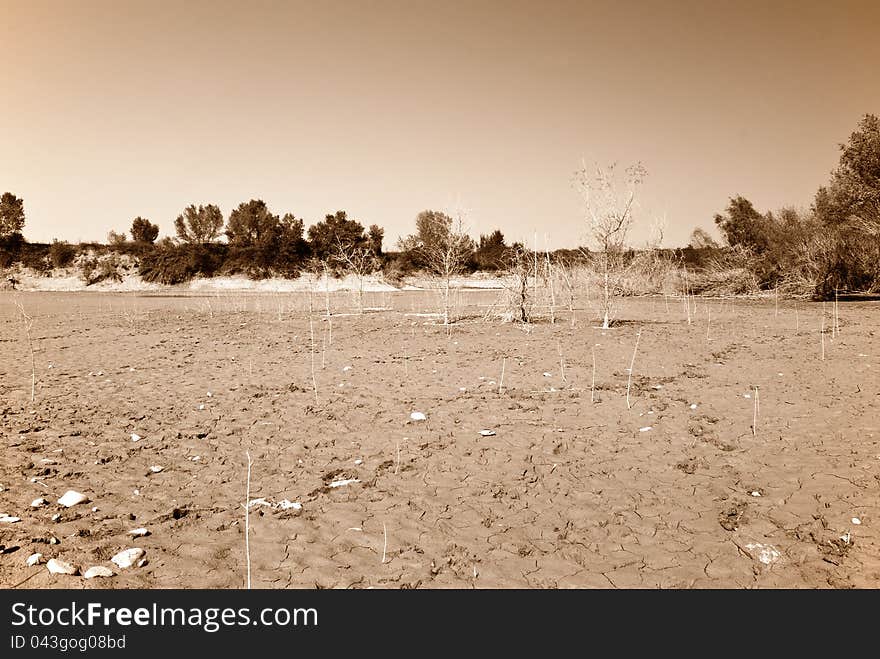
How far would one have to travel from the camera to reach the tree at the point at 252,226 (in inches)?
1788

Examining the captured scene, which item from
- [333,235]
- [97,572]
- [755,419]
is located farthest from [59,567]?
[333,235]

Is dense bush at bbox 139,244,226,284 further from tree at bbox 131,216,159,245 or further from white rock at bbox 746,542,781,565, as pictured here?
white rock at bbox 746,542,781,565

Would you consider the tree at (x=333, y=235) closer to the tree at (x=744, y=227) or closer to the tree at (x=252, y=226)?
the tree at (x=252, y=226)

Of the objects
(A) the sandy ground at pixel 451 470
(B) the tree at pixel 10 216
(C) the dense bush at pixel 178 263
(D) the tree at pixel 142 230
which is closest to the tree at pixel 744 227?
(A) the sandy ground at pixel 451 470

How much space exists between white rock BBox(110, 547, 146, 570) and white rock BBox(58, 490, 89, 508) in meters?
1.12

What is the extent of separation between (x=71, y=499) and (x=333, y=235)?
44886 mm

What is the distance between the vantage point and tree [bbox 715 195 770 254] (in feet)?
103

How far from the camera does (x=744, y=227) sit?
33.8 meters

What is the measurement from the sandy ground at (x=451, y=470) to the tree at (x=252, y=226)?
36826 millimetres

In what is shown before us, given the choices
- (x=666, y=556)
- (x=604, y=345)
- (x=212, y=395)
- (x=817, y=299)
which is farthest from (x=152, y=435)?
(x=817, y=299)

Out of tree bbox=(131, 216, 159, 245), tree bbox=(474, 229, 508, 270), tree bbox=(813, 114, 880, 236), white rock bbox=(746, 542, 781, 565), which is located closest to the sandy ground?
white rock bbox=(746, 542, 781, 565)

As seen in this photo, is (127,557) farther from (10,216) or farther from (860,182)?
(10,216)
